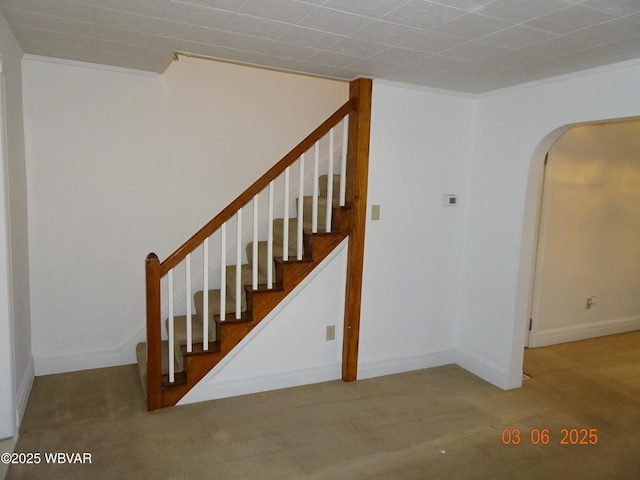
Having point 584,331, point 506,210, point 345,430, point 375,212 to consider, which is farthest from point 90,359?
point 584,331

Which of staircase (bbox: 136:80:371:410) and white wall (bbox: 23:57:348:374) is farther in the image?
white wall (bbox: 23:57:348:374)

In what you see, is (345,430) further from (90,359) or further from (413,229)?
(90,359)

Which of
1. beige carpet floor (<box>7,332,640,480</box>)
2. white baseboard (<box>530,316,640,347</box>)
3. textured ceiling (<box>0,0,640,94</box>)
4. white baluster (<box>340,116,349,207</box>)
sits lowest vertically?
beige carpet floor (<box>7,332,640,480</box>)

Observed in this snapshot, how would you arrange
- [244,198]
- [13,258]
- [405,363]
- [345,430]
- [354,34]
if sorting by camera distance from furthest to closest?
[405,363] < [244,198] < [345,430] < [13,258] < [354,34]

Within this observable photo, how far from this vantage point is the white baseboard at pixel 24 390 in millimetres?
2600

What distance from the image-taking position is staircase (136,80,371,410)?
2.79m

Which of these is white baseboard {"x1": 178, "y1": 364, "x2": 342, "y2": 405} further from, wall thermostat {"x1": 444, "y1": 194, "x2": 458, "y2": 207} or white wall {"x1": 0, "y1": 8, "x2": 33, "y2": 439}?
wall thermostat {"x1": 444, "y1": 194, "x2": 458, "y2": 207}

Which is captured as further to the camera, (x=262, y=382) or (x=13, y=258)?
(x=262, y=382)

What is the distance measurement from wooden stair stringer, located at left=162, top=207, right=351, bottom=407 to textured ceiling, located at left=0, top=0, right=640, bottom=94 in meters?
1.16

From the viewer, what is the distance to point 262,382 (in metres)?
3.15

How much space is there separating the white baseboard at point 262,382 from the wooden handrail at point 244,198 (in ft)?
2.89

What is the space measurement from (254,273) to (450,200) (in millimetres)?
1733

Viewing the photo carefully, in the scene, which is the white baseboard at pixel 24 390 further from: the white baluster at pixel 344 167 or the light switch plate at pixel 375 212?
the light switch plate at pixel 375 212

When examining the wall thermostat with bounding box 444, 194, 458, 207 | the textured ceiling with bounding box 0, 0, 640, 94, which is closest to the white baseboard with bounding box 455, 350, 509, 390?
the wall thermostat with bounding box 444, 194, 458, 207
